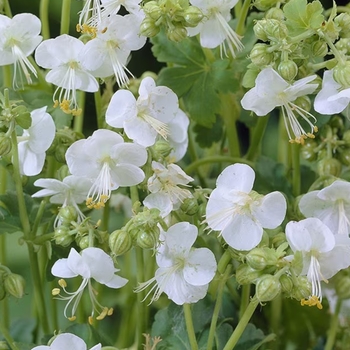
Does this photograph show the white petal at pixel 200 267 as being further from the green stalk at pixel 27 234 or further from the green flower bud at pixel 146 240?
the green stalk at pixel 27 234

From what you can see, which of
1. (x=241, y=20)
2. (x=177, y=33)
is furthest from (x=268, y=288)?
(x=241, y=20)

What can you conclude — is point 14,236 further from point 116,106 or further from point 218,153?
point 116,106

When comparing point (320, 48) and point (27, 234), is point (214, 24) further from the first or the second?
point (27, 234)

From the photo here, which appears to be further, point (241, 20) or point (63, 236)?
point (241, 20)

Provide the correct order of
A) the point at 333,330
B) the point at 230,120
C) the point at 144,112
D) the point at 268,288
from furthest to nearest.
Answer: the point at 230,120 < the point at 333,330 < the point at 144,112 < the point at 268,288

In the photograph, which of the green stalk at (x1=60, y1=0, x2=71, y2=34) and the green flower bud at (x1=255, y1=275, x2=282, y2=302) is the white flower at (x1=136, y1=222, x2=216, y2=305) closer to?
the green flower bud at (x1=255, y1=275, x2=282, y2=302)

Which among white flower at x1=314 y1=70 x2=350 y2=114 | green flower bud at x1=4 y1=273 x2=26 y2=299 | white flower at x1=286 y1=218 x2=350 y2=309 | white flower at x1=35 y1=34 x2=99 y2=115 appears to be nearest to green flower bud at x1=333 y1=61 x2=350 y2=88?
white flower at x1=314 y1=70 x2=350 y2=114

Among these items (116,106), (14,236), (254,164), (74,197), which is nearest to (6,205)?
(74,197)

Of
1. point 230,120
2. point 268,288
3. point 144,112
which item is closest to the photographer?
point 268,288
